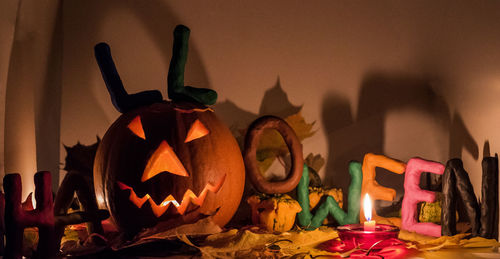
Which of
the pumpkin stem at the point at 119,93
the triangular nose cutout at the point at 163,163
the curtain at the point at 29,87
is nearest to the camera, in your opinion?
the triangular nose cutout at the point at 163,163

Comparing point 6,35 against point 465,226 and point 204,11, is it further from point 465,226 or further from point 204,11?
point 465,226

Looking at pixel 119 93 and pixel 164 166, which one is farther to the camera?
pixel 119 93

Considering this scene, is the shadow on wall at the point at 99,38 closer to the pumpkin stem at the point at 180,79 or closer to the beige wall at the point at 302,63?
the beige wall at the point at 302,63

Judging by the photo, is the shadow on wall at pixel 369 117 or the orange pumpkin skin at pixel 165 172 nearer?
the orange pumpkin skin at pixel 165 172

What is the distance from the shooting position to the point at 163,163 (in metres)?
1.17

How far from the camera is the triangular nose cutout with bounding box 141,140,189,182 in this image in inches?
45.3

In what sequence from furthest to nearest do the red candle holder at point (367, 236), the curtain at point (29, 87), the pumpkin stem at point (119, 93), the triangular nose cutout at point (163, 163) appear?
the curtain at point (29, 87), the pumpkin stem at point (119, 93), the triangular nose cutout at point (163, 163), the red candle holder at point (367, 236)

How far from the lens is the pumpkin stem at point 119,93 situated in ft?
4.17

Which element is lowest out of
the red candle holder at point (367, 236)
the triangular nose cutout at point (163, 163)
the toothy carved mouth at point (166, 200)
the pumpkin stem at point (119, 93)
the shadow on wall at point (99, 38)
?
the red candle holder at point (367, 236)

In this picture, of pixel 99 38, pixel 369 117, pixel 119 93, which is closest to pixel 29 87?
pixel 99 38

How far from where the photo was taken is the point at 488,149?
130 cm

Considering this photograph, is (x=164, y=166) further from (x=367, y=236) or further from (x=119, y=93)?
(x=367, y=236)

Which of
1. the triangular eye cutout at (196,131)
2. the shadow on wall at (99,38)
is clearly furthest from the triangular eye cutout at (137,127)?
the shadow on wall at (99,38)

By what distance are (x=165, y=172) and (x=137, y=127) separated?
0.15 meters
